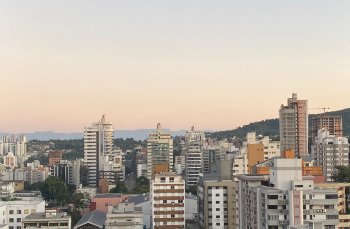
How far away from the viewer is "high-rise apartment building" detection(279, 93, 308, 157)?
8375 cm

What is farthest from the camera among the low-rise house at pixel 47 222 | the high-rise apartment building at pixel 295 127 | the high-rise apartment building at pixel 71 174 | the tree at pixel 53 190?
the high-rise apartment building at pixel 71 174

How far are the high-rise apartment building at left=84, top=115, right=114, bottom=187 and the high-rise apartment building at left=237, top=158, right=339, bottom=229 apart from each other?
63.6 meters

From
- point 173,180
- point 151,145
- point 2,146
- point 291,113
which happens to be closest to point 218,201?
point 173,180

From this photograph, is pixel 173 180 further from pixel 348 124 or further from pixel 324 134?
pixel 348 124

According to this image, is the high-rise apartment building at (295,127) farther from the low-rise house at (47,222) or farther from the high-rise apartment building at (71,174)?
the low-rise house at (47,222)

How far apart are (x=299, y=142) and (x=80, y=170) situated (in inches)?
1390

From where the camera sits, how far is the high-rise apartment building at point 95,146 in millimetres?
95312

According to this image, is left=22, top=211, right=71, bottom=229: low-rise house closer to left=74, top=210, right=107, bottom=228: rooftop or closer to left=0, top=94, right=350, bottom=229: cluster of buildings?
left=0, top=94, right=350, bottom=229: cluster of buildings

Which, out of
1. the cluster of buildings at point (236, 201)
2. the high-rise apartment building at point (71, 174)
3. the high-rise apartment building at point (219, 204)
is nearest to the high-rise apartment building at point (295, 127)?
the cluster of buildings at point (236, 201)

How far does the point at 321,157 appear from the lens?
65188 millimetres

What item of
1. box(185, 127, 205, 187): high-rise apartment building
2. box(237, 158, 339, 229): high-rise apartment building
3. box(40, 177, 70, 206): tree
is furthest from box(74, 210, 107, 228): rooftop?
box(185, 127, 205, 187): high-rise apartment building

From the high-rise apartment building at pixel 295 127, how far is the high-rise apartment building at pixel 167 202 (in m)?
46.5

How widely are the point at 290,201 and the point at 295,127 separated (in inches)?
2220

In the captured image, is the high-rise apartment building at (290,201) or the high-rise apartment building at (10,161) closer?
the high-rise apartment building at (290,201)
